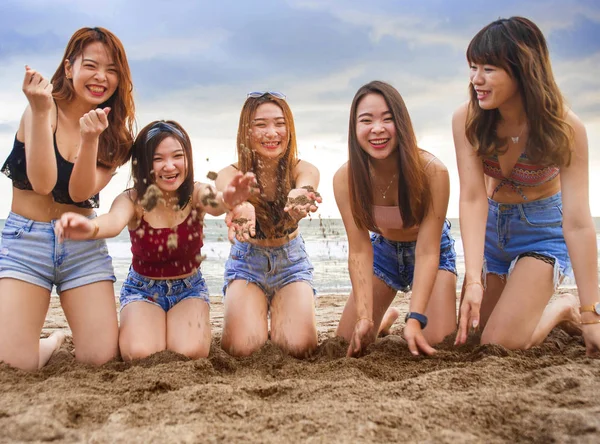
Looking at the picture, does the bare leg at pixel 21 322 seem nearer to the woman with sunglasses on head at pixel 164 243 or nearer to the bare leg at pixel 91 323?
the bare leg at pixel 91 323

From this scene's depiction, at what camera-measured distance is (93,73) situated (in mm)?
3938

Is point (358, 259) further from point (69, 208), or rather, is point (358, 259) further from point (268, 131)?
point (69, 208)

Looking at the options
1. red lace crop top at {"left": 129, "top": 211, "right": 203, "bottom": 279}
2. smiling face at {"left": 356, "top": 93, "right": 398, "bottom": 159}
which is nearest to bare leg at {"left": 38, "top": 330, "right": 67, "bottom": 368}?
red lace crop top at {"left": 129, "top": 211, "right": 203, "bottom": 279}

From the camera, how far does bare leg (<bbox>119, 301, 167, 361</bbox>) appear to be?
3912 millimetres

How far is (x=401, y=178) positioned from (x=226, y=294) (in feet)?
5.46

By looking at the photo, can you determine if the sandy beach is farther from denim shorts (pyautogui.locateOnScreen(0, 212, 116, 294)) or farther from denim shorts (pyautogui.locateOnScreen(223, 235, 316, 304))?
denim shorts (pyautogui.locateOnScreen(223, 235, 316, 304))

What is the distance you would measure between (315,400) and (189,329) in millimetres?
1591

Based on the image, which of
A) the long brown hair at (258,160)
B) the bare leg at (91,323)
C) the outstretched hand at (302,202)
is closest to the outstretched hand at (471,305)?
the outstretched hand at (302,202)

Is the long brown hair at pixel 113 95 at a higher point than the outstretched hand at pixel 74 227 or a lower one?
higher

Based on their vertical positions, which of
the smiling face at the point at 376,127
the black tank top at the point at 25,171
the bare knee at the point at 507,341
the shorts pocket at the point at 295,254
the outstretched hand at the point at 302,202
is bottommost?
the bare knee at the point at 507,341

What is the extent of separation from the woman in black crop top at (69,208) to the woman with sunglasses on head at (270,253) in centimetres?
87

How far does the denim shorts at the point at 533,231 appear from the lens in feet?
13.4

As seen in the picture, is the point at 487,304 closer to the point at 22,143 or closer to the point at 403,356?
the point at 403,356

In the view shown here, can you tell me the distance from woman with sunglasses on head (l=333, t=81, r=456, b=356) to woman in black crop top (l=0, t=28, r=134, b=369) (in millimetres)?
1669
